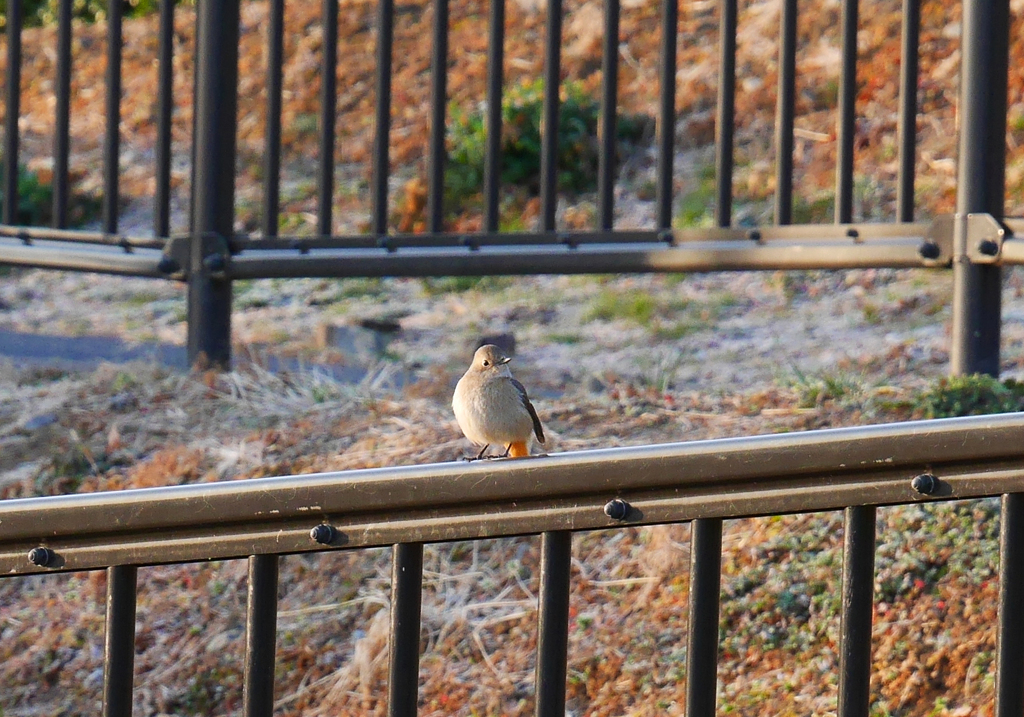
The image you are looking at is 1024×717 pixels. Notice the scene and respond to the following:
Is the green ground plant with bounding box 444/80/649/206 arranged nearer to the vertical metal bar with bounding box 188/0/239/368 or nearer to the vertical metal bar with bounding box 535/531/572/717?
the vertical metal bar with bounding box 188/0/239/368

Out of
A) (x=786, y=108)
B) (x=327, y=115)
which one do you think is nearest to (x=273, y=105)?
(x=327, y=115)

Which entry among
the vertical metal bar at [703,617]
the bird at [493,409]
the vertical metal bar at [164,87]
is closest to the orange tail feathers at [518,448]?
the bird at [493,409]

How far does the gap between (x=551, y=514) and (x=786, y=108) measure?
3.36 meters

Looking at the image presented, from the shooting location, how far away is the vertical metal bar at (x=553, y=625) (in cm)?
215

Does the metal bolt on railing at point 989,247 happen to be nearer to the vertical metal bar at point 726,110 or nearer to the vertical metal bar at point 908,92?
the vertical metal bar at point 908,92

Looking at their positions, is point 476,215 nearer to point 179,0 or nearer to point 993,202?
point 993,202

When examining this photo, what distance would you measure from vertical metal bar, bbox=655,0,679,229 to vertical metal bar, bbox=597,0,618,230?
17 cm

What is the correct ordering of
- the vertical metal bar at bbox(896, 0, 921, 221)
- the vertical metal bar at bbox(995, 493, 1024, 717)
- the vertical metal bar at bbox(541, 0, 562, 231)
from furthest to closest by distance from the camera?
1. the vertical metal bar at bbox(541, 0, 562, 231)
2. the vertical metal bar at bbox(896, 0, 921, 221)
3. the vertical metal bar at bbox(995, 493, 1024, 717)

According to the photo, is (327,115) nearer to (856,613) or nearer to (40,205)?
(856,613)

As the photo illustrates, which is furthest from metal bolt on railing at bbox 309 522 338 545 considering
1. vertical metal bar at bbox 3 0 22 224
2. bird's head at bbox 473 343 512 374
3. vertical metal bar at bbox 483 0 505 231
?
vertical metal bar at bbox 3 0 22 224

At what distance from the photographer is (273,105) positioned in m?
5.44

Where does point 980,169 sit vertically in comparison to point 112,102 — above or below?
below

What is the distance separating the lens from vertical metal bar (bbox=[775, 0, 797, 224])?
16.9 feet

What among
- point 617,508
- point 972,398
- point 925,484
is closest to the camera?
point 925,484
